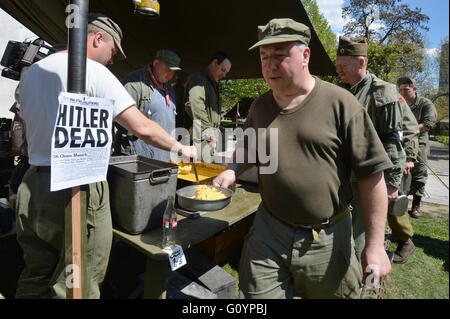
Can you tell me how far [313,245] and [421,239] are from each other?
367 centimetres

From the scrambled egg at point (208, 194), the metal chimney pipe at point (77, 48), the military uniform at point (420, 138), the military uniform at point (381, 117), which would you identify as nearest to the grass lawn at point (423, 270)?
the military uniform at point (420, 138)

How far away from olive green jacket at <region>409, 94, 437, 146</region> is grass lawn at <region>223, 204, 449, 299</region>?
1.51 metres

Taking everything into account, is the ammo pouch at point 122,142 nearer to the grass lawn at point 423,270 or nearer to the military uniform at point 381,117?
the grass lawn at point 423,270

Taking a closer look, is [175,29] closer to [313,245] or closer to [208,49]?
[208,49]

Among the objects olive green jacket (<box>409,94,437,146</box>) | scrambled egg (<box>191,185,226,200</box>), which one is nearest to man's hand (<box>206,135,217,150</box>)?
scrambled egg (<box>191,185,226,200</box>)

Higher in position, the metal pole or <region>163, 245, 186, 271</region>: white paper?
the metal pole

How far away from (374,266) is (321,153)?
1.96 feet

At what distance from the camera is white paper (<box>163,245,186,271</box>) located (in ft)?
5.57

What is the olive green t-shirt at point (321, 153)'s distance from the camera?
148 centimetres

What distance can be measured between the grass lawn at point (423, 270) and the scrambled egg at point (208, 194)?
4.81 feet

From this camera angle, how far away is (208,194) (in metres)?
1.96

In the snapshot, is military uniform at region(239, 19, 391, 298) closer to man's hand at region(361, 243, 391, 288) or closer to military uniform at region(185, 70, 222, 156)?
man's hand at region(361, 243, 391, 288)

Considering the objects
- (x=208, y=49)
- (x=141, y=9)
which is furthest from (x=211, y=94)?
(x=208, y=49)

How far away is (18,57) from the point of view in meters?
3.06
